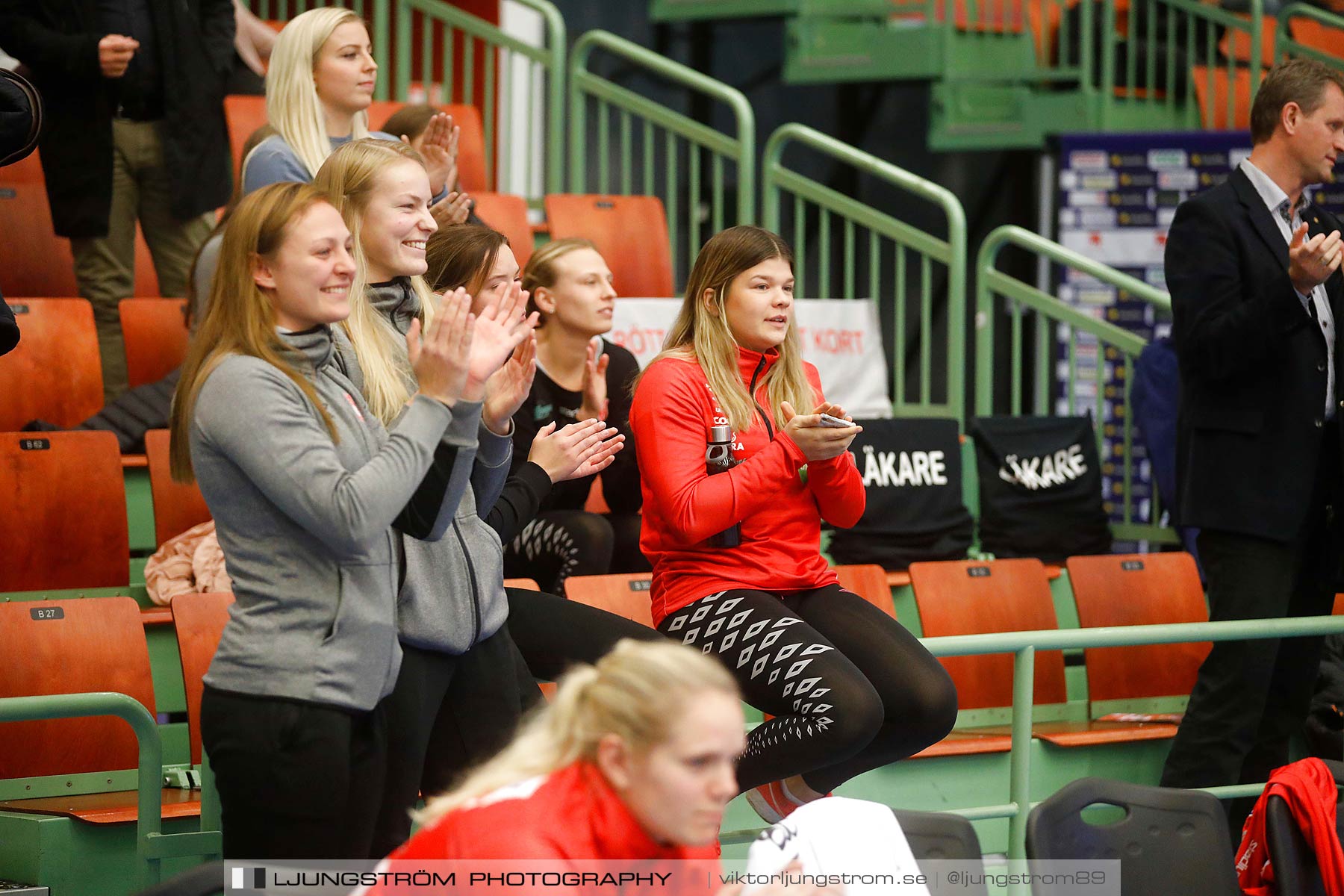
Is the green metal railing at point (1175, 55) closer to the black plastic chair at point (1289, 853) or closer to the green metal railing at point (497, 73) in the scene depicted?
the green metal railing at point (497, 73)

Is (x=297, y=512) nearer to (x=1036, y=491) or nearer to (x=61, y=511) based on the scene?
(x=61, y=511)

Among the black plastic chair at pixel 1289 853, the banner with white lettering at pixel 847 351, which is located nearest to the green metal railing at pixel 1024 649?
the black plastic chair at pixel 1289 853

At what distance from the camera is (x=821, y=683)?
8.80ft

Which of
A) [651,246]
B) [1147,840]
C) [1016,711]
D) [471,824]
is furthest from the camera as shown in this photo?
[651,246]

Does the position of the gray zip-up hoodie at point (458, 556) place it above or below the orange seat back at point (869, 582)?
above

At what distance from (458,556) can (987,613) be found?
234 centimetres

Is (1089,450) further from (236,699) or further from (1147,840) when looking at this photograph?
(236,699)

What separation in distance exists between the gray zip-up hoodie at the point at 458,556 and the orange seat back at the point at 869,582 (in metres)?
1.76

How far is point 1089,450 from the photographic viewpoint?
→ 223 inches

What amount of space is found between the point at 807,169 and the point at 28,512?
5037mm

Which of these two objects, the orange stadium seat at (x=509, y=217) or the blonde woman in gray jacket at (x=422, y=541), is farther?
the orange stadium seat at (x=509, y=217)

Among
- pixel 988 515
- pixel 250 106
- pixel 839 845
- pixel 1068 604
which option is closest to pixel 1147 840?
pixel 839 845

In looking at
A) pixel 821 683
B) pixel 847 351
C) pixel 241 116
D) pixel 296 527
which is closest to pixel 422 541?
pixel 296 527

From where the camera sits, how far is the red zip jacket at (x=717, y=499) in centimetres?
285
